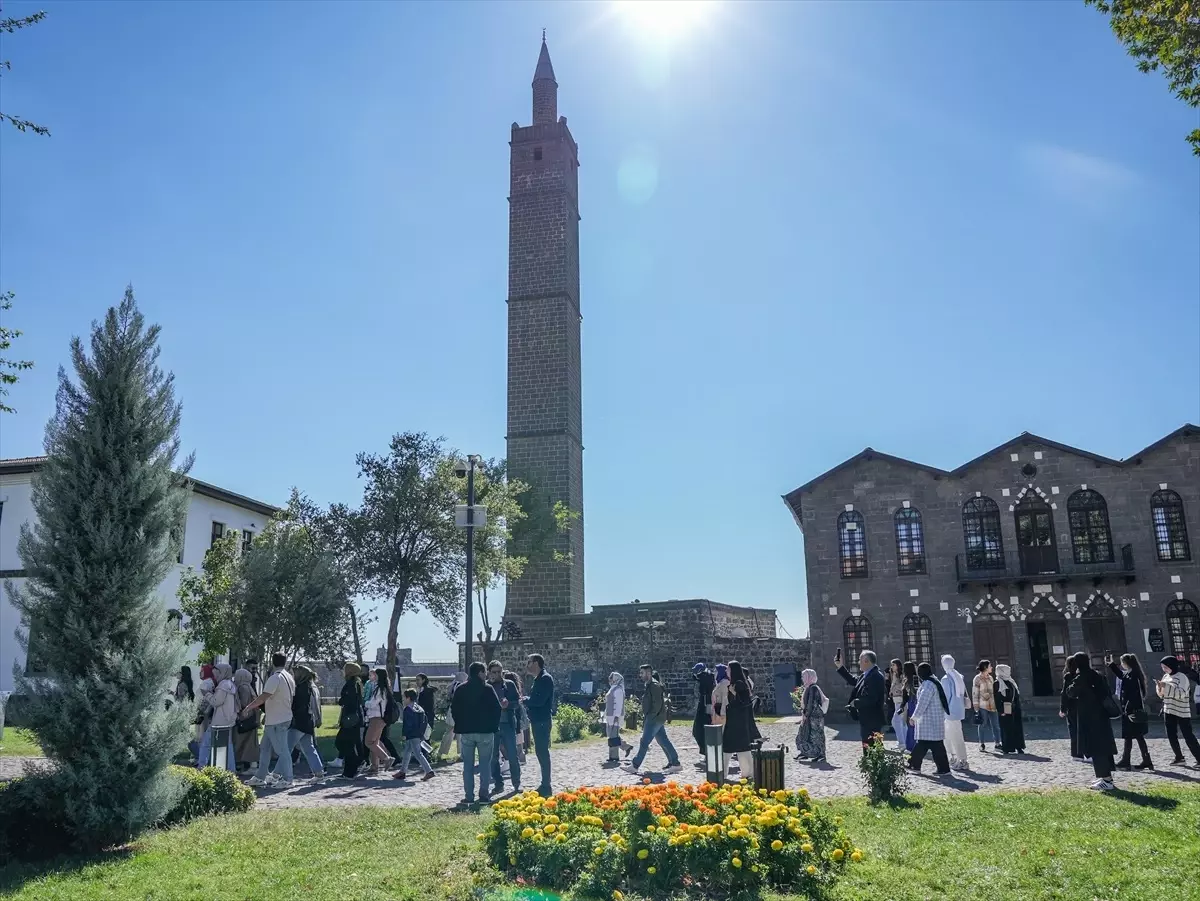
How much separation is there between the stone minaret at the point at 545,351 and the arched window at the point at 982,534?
15.6 m

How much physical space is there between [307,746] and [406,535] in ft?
47.2

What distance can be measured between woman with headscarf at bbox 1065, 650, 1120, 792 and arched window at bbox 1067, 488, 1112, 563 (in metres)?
15.8

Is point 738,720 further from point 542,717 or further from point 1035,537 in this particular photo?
point 1035,537

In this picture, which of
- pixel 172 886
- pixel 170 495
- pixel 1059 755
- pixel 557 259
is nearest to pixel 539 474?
pixel 557 259

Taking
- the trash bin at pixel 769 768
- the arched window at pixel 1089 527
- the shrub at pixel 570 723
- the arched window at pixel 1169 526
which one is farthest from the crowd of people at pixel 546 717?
the arched window at pixel 1169 526

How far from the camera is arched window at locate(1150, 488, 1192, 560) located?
84.0ft

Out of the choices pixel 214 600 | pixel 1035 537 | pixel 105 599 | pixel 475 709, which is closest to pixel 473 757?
pixel 475 709

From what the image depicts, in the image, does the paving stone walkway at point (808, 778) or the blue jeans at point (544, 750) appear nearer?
the blue jeans at point (544, 750)

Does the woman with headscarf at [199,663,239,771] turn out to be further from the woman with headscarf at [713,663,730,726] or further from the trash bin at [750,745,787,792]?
the trash bin at [750,745,787,792]

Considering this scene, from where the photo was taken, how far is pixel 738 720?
11.7 meters

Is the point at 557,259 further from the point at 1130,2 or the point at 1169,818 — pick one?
the point at 1169,818

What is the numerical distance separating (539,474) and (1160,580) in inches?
855

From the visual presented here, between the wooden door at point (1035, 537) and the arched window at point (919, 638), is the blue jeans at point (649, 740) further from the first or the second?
the wooden door at point (1035, 537)

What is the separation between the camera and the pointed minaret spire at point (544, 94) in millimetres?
42281
